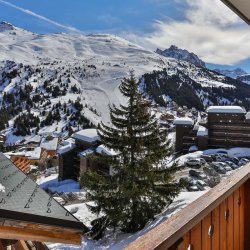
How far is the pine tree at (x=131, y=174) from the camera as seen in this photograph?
10.0 meters

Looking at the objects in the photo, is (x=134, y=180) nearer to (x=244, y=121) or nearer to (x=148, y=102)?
(x=148, y=102)

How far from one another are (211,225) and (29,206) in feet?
2.67

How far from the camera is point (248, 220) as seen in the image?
236cm

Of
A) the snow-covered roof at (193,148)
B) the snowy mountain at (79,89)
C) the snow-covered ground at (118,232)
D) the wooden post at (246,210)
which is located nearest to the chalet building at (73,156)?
the snow-covered roof at (193,148)

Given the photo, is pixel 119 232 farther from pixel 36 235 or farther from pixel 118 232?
pixel 36 235

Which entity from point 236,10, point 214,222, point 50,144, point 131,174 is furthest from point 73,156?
point 50,144

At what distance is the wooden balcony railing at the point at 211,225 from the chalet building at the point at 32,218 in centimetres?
58

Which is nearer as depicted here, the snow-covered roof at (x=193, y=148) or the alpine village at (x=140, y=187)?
the alpine village at (x=140, y=187)

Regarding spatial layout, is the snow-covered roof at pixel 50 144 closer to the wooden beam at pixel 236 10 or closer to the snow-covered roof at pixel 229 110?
the snow-covered roof at pixel 229 110

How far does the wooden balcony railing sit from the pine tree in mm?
7420

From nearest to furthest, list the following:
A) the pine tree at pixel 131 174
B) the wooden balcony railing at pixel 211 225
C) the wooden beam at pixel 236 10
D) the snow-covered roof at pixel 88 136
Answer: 1. the wooden balcony railing at pixel 211 225
2. the wooden beam at pixel 236 10
3. the pine tree at pixel 131 174
4. the snow-covered roof at pixel 88 136

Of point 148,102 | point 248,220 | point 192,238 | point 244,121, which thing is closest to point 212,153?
point 244,121

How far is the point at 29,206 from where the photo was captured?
5.38ft

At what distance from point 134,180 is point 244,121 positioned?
920 cm
